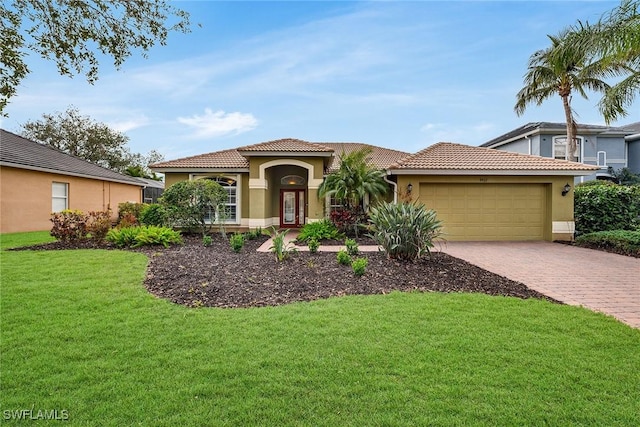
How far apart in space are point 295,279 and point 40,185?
634 inches

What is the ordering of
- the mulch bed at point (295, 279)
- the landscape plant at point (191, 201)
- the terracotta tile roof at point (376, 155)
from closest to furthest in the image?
the mulch bed at point (295, 279)
the landscape plant at point (191, 201)
the terracotta tile roof at point (376, 155)

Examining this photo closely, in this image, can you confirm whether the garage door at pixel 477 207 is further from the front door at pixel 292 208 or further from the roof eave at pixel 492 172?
the front door at pixel 292 208

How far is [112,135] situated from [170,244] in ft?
99.5

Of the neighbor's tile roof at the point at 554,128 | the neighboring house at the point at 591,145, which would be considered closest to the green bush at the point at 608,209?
the neighboring house at the point at 591,145

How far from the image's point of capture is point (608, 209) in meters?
13.2

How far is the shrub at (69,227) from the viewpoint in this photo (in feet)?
36.7

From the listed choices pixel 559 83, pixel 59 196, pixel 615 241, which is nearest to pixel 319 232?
pixel 615 241

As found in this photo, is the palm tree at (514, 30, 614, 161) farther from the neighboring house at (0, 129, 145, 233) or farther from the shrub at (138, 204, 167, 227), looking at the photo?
the neighboring house at (0, 129, 145, 233)

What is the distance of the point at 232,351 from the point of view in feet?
12.1

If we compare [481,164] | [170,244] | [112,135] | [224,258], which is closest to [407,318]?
[224,258]

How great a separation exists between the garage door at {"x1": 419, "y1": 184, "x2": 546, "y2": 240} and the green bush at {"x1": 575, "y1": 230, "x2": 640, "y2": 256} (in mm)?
2106

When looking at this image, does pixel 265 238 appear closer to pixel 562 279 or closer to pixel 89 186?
pixel 562 279

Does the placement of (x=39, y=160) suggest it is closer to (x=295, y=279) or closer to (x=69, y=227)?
(x=69, y=227)

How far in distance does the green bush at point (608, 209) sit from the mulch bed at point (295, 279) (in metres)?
8.50
